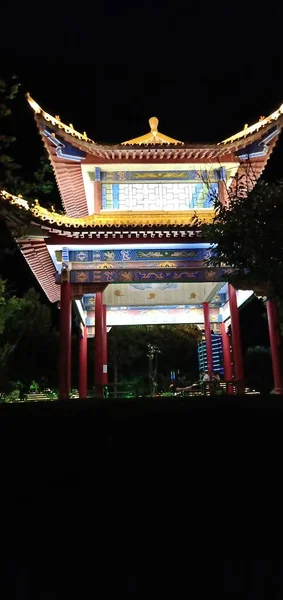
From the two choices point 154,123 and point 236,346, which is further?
point 154,123

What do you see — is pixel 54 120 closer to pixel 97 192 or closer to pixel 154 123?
pixel 97 192

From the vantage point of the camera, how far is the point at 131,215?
15.0 meters

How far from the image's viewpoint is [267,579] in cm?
321

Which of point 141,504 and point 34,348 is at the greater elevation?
point 34,348

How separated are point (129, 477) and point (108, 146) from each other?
12531 millimetres

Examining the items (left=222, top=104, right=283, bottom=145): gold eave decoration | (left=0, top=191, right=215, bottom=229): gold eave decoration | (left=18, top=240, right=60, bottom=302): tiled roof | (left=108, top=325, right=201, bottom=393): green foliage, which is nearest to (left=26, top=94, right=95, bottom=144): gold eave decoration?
(left=0, top=191, right=215, bottom=229): gold eave decoration

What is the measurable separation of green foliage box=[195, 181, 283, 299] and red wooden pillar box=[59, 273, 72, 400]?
17.0 feet

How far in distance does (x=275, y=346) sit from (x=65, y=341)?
21.9ft

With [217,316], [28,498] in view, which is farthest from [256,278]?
[217,316]

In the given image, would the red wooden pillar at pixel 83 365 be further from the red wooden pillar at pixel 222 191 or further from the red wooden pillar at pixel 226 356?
the red wooden pillar at pixel 222 191

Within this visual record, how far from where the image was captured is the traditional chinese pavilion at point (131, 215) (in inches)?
536

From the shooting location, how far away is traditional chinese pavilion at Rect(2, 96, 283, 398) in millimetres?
13609

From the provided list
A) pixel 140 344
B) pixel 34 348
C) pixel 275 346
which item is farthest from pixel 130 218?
pixel 140 344

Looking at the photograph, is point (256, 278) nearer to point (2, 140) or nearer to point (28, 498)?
point (2, 140)
